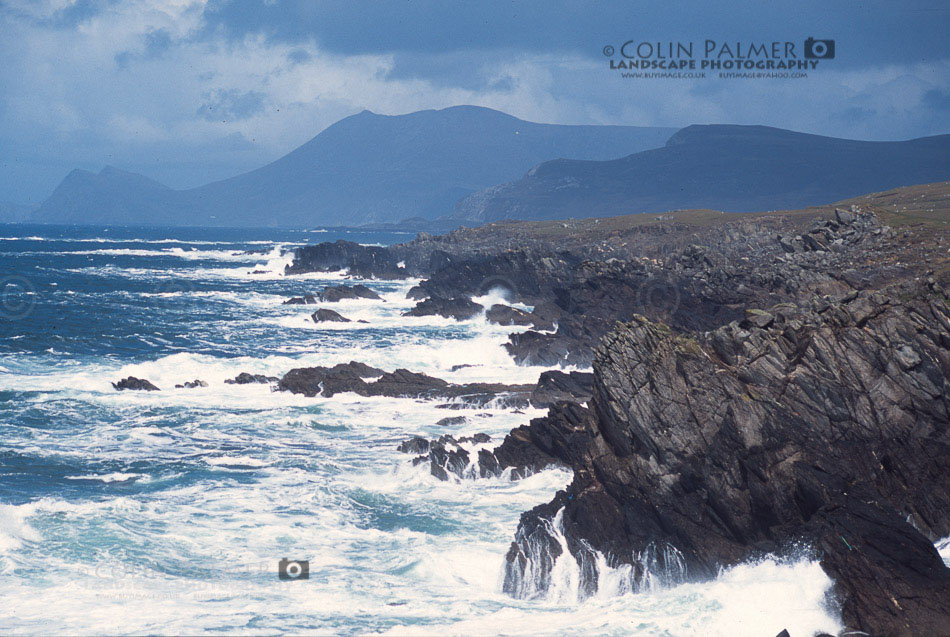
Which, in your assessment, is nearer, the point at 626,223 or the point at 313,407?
the point at 313,407

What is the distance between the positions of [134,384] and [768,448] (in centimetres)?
2879

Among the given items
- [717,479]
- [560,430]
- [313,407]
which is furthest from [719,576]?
[313,407]

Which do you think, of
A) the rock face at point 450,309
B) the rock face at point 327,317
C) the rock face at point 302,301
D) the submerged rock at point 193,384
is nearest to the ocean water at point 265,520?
the submerged rock at point 193,384

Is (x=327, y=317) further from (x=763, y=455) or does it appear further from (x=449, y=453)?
(x=763, y=455)

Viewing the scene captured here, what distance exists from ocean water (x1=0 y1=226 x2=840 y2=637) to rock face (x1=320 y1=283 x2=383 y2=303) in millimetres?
26848

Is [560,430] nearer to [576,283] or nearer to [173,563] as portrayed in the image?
[173,563]

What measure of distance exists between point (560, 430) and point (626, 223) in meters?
91.7

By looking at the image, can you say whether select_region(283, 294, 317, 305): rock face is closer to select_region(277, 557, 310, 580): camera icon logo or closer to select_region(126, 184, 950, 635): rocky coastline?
select_region(126, 184, 950, 635): rocky coastline

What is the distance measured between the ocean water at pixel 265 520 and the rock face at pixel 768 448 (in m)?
0.83

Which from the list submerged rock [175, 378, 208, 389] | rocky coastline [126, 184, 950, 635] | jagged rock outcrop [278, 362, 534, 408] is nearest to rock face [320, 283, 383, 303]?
submerged rock [175, 378, 208, 389]

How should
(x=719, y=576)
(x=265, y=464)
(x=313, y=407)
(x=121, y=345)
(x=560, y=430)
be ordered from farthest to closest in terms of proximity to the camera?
(x=121, y=345) < (x=313, y=407) < (x=265, y=464) < (x=560, y=430) < (x=719, y=576)

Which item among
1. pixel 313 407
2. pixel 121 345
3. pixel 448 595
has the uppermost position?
pixel 121 345

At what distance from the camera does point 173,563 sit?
19.0m

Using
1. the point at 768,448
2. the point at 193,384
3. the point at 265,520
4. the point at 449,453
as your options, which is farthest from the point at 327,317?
the point at 768,448
